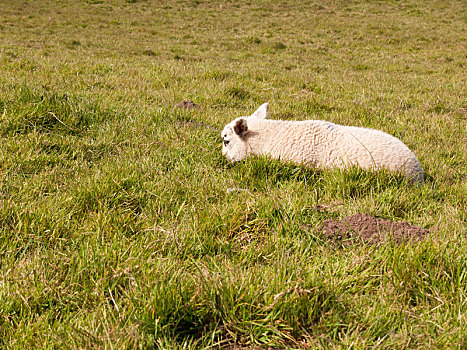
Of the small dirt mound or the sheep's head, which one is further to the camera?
the small dirt mound

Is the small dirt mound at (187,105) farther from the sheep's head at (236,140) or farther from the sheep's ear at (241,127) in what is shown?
the sheep's ear at (241,127)

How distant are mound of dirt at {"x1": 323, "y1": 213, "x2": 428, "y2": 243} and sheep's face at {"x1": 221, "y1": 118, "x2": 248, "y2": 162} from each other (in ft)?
5.42

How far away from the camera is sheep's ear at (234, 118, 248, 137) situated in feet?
13.1

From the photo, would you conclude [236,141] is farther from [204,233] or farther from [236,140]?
[204,233]

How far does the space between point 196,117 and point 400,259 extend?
380 cm

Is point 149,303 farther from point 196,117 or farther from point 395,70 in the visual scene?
point 395,70

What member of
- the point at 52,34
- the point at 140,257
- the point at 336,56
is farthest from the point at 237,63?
the point at 140,257

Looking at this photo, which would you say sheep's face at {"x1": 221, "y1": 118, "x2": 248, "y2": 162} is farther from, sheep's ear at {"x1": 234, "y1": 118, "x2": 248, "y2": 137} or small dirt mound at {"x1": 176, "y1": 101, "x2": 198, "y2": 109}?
small dirt mound at {"x1": 176, "y1": 101, "x2": 198, "y2": 109}

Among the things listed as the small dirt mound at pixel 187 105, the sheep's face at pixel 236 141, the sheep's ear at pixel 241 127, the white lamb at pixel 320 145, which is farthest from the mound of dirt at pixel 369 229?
the small dirt mound at pixel 187 105

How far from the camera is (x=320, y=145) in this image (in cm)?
373

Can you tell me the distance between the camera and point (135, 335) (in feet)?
4.96

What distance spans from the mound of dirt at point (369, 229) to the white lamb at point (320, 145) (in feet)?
2.92

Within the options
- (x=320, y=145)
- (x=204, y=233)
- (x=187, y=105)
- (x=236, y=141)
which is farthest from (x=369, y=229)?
(x=187, y=105)

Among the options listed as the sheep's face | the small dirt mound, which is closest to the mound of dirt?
the sheep's face
